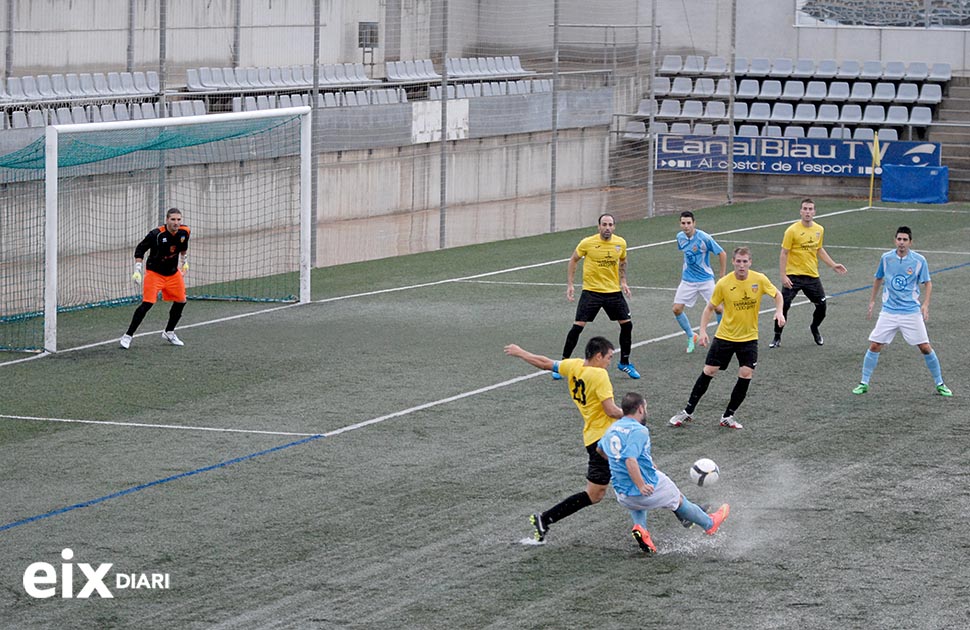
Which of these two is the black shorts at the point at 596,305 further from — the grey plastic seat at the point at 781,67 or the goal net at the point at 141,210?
the grey plastic seat at the point at 781,67

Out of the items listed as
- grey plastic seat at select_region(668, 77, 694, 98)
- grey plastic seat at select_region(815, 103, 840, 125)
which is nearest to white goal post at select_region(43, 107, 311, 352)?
grey plastic seat at select_region(668, 77, 694, 98)

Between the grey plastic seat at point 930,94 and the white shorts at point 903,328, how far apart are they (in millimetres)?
25325

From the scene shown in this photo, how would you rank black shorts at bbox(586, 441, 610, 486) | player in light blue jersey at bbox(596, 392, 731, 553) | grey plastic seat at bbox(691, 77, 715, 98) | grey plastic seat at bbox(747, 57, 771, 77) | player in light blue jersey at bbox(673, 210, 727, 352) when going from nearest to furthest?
player in light blue jersey at bbox(596, 392, 731, 553) < black shorts at bbox(586, 441, 610, 486) < player in light blue jersey at bbox(673, 210, 727, 352) < grey plastic seat at bbox(691, 77, 715, 98) < grey plastic seat at bbox(747, 57, 771, 77)

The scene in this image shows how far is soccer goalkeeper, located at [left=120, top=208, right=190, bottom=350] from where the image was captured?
18062 mm

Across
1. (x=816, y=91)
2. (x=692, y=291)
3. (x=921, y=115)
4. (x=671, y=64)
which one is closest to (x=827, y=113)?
(x=816, y=91)

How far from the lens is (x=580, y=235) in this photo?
30.6m

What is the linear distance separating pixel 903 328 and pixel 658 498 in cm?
618

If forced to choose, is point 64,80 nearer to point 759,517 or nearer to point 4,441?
point 4,441

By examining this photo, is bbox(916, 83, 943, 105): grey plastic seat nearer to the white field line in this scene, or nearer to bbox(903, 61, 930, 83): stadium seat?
bbox(903, 61, 930, 83): stadium seat

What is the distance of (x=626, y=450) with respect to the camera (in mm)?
9891

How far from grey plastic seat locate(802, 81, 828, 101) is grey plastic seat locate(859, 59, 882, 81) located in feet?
3.69

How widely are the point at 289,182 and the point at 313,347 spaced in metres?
13.9

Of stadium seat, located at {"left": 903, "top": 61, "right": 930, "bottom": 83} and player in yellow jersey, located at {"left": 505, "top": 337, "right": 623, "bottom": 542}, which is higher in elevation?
stadium seat, located at {"left": 903, "top": 61, "right": 930, "bottom": 83}

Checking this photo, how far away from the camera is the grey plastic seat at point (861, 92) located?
39625 mm
